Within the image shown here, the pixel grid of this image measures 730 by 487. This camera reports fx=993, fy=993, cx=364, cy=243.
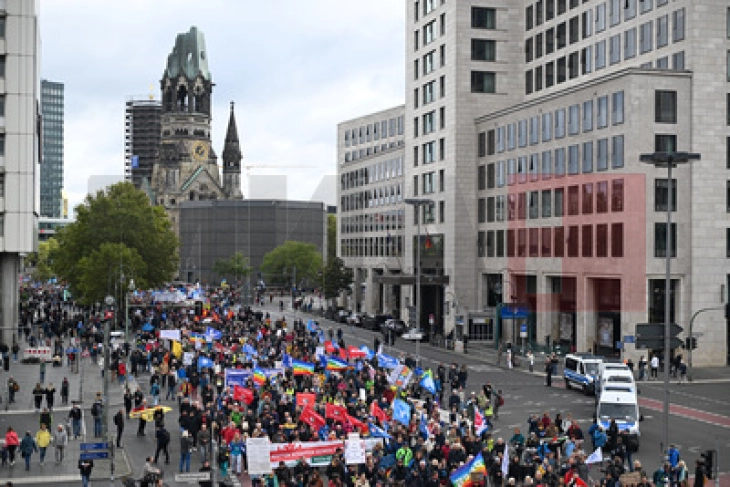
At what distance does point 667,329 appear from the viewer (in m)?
30.8

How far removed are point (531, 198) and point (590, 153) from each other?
9172mm

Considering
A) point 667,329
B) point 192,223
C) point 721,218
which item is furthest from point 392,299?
Result: point 192,223

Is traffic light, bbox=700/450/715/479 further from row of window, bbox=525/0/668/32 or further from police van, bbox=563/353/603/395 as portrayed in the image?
row of window, bbox=525/0/668/32

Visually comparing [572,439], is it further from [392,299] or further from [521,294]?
[392,299]

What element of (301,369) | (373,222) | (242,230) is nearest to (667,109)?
(301,369)

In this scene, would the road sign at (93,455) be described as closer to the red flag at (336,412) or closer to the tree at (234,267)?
the red flag at (336,412)

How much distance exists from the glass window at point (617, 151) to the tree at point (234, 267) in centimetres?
11448

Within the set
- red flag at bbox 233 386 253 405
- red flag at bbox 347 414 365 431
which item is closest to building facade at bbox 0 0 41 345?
red flag at bbox 233 386 253 405

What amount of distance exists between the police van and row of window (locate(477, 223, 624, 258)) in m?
13.0

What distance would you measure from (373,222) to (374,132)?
1643 cm

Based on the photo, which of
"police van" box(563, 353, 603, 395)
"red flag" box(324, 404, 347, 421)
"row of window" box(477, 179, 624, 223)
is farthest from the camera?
"row of window" box(477, 179, 624, 223)

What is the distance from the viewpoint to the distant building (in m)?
187

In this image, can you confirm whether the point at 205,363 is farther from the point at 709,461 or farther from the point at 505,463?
the point at 709,461

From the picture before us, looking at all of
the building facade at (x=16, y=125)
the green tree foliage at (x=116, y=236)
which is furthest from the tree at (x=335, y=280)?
the building facade at (x=16, y=125)
